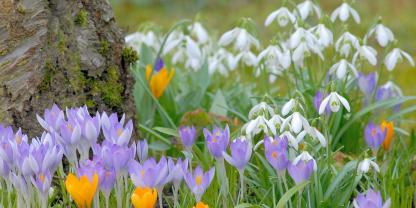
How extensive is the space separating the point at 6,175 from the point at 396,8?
6.73 metres

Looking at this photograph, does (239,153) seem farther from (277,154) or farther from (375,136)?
(375,136)

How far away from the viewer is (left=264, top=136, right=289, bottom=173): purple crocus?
2.50 meters

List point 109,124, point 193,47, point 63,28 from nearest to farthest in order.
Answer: point 109,124
point 63,28
point 193,47

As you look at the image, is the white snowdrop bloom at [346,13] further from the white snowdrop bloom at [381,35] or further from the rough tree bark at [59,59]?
the rough tree bark at [59,59]

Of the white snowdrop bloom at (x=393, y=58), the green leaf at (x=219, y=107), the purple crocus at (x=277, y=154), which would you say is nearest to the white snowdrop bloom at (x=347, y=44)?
the white snowdrop bloom at (x=393, y=58)

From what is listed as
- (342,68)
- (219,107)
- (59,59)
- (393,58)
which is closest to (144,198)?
(59,59)

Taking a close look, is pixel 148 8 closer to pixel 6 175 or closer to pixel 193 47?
pixel 193 47

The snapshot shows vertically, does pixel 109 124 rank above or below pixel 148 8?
below

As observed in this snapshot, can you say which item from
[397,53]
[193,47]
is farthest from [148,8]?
[397,53]

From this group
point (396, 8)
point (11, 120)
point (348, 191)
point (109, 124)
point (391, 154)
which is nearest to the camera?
point (109, 124)

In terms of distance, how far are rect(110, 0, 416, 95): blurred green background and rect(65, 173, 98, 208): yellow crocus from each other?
5.66m

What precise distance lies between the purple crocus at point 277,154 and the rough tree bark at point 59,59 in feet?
3.24

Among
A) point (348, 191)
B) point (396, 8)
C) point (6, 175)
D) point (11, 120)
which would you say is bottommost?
point (348, 191)

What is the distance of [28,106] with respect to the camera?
3.09 meters
